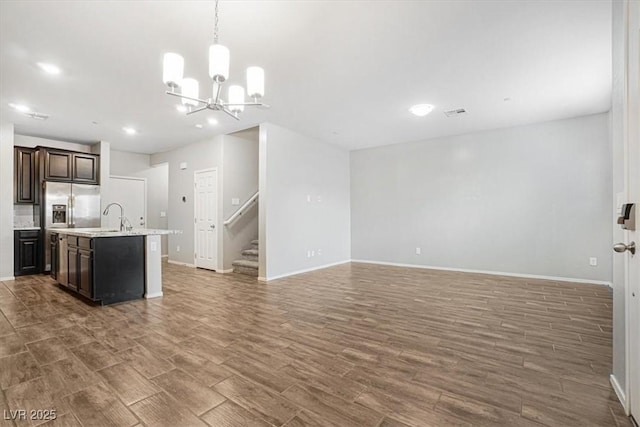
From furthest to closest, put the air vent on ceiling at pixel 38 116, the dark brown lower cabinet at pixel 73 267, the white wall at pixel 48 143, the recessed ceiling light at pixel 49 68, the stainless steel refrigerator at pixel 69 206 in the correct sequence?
1. the white wall at pixel 48 143
2. the stainless steel refrigerator at pixel 69 206
3. the air vent on ceiling at pixel 38 116
4. the dark brown lower cabinet at pixel 73 267
5. the recessed ceiling light at pixel 49 68

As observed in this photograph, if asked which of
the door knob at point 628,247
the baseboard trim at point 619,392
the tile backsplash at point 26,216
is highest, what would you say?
the tile backsplash at point 26,216

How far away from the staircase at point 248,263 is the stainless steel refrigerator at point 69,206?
3246 millimetres

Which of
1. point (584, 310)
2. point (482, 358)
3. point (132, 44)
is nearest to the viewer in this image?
point (482, 358)

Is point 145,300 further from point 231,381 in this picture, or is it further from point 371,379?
point 371,379

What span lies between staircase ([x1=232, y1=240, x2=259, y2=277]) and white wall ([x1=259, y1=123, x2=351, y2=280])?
0.51 metres

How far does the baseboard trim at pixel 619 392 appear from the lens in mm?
1653

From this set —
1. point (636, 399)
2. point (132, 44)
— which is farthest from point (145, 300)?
point (636, 399)

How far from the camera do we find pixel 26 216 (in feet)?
19.3

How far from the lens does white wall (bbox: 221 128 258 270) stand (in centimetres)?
595

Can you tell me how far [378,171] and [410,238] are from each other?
5.84 ft

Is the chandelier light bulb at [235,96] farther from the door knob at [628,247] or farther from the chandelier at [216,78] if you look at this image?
the door knob at [628,247]

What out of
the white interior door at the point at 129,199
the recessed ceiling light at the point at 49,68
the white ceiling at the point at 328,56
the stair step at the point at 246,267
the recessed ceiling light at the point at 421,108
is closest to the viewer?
the white ceiling at the point at 328,56

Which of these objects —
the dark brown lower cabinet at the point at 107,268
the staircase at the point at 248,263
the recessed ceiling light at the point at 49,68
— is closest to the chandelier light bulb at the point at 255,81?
the recessed ceiling light at the point at 49,68

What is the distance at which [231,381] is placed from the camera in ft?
6.40
